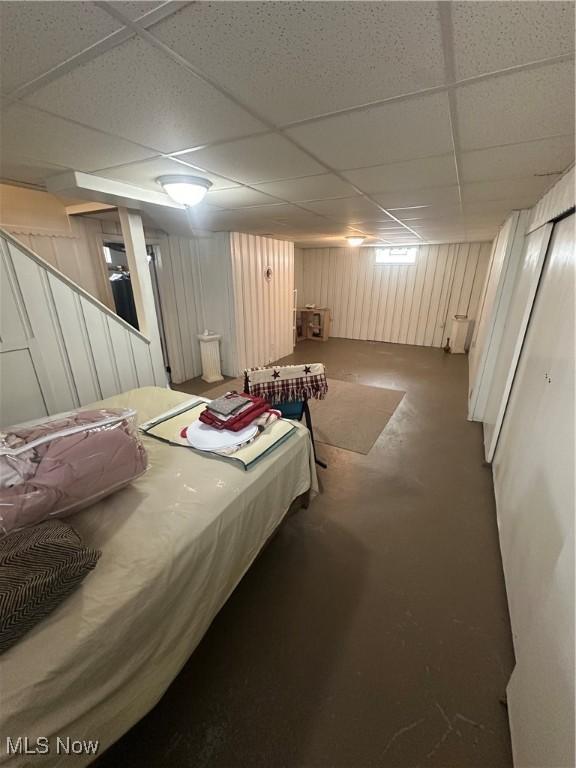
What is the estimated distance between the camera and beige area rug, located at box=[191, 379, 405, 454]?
10.1ft

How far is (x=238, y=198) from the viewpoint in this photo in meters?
2.35

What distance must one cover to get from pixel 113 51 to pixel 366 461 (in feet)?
9.24

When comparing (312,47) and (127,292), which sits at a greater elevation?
(312,47)

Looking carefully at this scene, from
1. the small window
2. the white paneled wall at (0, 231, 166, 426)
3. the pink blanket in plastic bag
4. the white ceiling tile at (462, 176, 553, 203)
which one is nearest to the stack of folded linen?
A: the pink blanket in plastic bag

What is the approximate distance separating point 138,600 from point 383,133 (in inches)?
75.3

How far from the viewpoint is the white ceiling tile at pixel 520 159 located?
4.18 feet

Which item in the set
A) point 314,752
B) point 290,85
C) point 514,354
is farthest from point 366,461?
point 290,85

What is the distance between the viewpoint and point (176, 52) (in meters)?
0.77

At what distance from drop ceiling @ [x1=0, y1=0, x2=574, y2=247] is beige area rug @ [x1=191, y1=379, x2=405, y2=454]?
2.26 meters

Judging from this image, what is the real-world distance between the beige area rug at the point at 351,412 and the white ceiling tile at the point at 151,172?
2.40m

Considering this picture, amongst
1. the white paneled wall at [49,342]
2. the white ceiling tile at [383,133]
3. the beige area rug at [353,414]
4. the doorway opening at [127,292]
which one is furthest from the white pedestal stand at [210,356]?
the white ceiling tile at [383,133]

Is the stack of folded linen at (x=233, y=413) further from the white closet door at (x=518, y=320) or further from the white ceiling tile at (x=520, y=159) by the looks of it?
the white closet door at (x=518, y=320)

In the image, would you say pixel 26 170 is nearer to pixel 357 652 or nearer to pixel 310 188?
pixel 310 188

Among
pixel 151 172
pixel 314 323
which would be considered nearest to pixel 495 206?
pixel 151 172
